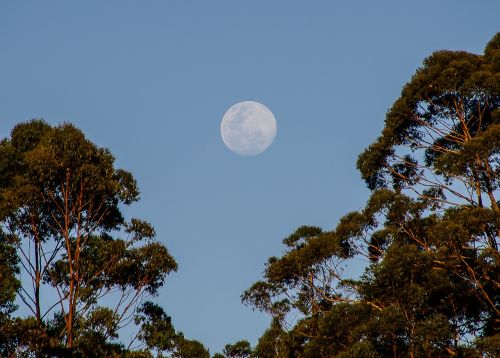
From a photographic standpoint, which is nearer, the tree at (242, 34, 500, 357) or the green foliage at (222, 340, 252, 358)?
the tree at (242, 34, 500, 357)

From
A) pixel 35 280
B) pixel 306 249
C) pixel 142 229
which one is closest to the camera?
pixel 35 280

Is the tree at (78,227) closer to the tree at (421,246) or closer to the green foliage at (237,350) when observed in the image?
the tree at (421,246)

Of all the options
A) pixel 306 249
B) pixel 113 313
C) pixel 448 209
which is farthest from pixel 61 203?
pixel 448 209

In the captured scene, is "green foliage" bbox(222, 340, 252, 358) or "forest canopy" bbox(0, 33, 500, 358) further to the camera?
"green foliage" bbox(222, 340, 252, 358)

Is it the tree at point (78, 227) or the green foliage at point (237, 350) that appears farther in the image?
the green foliage at point (237, 350)

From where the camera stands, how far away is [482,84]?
72.9 ft

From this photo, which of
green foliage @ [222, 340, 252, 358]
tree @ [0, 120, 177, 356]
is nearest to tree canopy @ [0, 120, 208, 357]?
tree @ [0, 120, 177, 356]

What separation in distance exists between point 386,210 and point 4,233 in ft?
49.2

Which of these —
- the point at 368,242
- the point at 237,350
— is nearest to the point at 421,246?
the point at 368,242

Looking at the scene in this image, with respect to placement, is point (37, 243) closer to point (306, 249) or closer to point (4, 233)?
point (4, 233)

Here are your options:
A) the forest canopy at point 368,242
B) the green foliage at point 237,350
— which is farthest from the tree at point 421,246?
the green foliage at point 237,350

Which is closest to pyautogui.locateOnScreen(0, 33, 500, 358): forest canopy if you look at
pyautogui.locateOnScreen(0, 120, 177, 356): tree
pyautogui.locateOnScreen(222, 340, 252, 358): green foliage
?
pyautogui.locateOnScreen(0, 120, 177, 356): tree

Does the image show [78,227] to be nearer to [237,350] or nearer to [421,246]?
[421,246]

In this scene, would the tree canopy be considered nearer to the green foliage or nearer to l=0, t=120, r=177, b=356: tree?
l=0, t=120, r=177, b=356: tree
